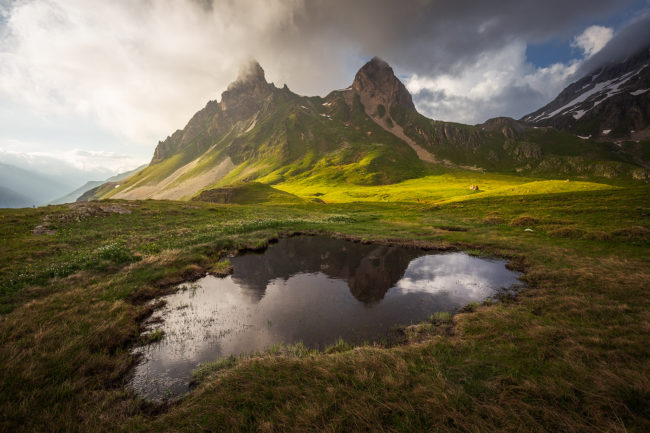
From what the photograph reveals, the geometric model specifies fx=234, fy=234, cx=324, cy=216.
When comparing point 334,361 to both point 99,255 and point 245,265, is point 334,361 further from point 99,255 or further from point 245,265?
point 99,255

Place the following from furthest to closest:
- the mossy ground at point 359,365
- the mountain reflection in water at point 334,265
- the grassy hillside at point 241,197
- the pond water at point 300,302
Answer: the grassy hillside at point 241,197
the mountain reflection in water at point 334,265
the pond water at point 300,302
the mossy ground at point 359,365

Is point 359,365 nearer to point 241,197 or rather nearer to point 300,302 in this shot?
point 300,302

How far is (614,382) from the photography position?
23.0ft

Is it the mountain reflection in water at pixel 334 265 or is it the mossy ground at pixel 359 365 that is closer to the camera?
the mossy ground at pixel 359 365

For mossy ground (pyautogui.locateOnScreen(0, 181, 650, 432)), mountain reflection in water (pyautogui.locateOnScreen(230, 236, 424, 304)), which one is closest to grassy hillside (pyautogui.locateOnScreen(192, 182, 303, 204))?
mountain reflection in water (pyautogui.locateOnScreen(230, 236, 424, 304))

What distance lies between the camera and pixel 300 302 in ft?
59.0

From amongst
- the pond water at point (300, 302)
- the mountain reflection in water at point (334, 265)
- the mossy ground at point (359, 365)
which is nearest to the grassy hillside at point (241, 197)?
the mountain reflection in water at point (334, 265)

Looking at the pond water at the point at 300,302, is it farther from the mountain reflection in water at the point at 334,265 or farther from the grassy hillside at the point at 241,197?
the grassy hillside at the point at 241,197

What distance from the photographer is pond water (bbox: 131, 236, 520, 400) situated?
12.3m

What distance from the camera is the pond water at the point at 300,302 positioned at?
12.3 metres

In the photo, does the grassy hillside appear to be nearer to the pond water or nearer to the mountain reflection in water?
the mountain reflection in water

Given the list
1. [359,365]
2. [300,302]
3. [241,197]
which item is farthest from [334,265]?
[241,197]

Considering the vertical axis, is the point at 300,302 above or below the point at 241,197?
below

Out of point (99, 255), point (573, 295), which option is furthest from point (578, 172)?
point (99, 255)
